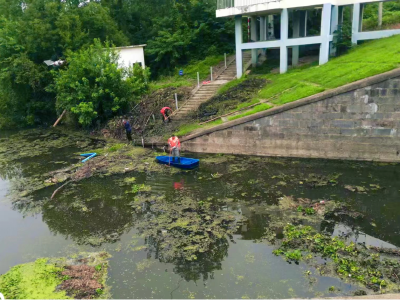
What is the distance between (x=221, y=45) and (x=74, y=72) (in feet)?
43.3

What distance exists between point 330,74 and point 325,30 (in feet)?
14.6

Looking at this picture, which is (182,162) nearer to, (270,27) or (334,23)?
(334,23)

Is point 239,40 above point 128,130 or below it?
above

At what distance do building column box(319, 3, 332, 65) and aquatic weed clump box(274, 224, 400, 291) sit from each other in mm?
13609

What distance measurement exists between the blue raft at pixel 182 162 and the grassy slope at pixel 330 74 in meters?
2.64

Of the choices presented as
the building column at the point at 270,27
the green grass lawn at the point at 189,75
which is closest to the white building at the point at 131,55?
the green grass lawn at the point at 189,75

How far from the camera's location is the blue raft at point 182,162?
50.4 feet

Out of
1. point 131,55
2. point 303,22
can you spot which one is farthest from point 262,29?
point 131,55

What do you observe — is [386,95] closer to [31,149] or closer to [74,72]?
[74,72]

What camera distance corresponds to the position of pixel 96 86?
22125 mm

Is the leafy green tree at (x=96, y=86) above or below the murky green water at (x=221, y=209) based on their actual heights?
above

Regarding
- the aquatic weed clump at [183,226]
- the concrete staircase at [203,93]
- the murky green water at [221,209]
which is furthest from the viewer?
the concrete staircase at [203,93]

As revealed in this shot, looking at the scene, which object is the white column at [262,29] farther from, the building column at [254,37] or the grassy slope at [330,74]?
the grassy slope at [330,74]

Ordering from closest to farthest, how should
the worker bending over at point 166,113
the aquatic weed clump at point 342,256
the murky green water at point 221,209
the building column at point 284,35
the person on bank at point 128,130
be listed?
the aquatic weed clump at point 342,256, the murky green water at point 221,209, the person on bank at point 128,130, the building column at point 284,35, the worker bending over at point 166,113
